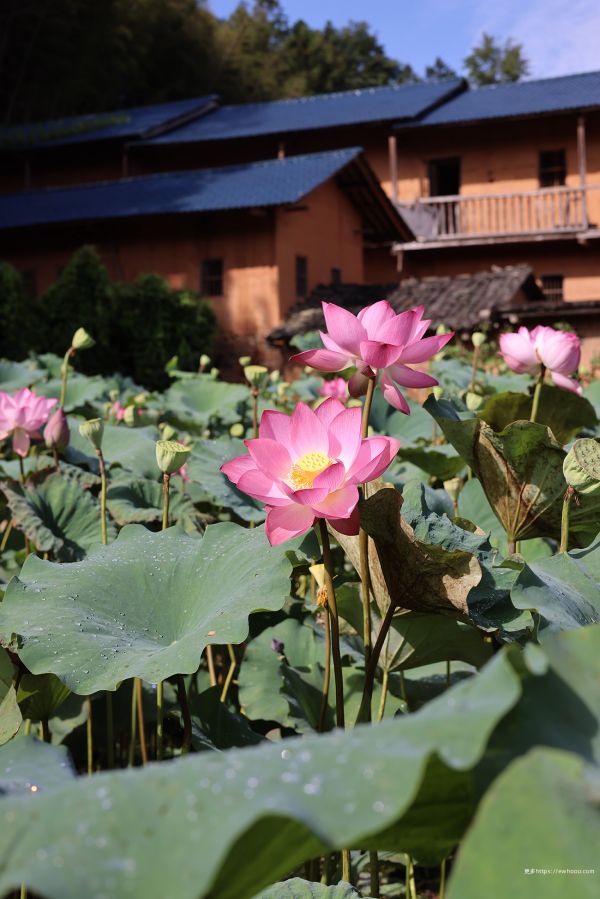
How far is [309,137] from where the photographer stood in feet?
57.9

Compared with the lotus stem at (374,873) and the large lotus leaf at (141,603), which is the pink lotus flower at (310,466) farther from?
the lotus stem at (374,873)

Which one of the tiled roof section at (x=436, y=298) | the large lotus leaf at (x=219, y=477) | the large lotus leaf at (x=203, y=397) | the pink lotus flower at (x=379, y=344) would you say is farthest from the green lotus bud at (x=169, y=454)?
the tiled roof section at (x=436, y=298)

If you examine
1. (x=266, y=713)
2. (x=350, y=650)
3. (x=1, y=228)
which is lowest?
(x=266, y=713)

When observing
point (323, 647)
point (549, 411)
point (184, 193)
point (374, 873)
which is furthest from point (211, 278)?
point (374, 873)

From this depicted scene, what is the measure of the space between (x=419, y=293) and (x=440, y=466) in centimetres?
1153

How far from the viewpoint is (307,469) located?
3.02 ft

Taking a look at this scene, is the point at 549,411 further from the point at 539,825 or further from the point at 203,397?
the point at 203,397

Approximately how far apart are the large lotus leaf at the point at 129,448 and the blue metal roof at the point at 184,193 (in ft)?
33.6

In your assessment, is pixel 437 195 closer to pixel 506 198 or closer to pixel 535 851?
pixel 506 198

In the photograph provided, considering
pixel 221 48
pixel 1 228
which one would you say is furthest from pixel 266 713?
pixel 221 48

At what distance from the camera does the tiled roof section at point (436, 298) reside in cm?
1161

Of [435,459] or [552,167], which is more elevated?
[552,167]

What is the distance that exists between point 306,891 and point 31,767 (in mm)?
312

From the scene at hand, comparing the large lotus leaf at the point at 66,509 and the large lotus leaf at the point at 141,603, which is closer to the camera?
the large lotus leaf at the point at 141,603
